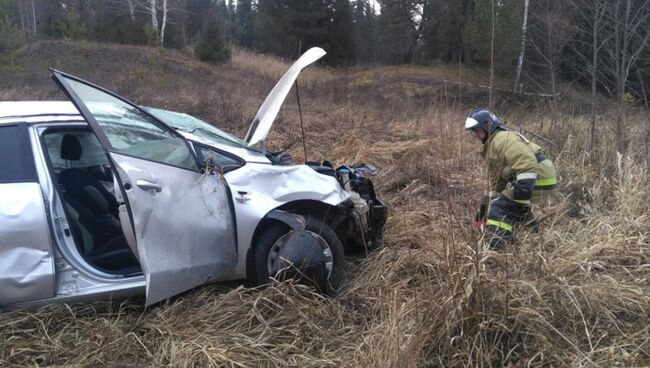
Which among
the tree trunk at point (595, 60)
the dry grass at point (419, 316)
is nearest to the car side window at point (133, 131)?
the dry grass at point (419, 316)

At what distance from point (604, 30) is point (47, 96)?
45.2ft

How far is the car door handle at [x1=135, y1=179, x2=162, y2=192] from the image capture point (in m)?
2.98

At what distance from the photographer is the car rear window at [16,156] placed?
3145mm

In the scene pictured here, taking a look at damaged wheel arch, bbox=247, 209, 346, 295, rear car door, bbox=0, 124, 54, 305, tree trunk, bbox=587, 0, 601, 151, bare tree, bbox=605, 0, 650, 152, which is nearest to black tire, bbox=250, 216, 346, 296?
damaged wheel arch, bbox=247, 209, 346, 295

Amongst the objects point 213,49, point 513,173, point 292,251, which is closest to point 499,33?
point 513,173

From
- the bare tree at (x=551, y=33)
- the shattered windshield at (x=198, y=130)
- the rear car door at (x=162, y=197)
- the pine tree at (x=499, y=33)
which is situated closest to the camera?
the rear car door at (x=162, y=197)

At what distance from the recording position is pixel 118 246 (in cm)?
361

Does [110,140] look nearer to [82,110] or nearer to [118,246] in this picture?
[82,110]

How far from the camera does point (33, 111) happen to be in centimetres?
339

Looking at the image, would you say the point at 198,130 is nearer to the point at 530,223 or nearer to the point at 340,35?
the point at 530,223

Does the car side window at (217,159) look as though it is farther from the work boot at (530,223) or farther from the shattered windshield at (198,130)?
the work boot at (530,223)

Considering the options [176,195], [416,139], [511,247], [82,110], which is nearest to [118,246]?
[176,195]

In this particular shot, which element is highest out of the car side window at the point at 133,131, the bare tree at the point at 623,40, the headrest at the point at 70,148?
the bare tree at the point at 623,40

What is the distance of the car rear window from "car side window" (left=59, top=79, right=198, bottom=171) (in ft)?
1.60
